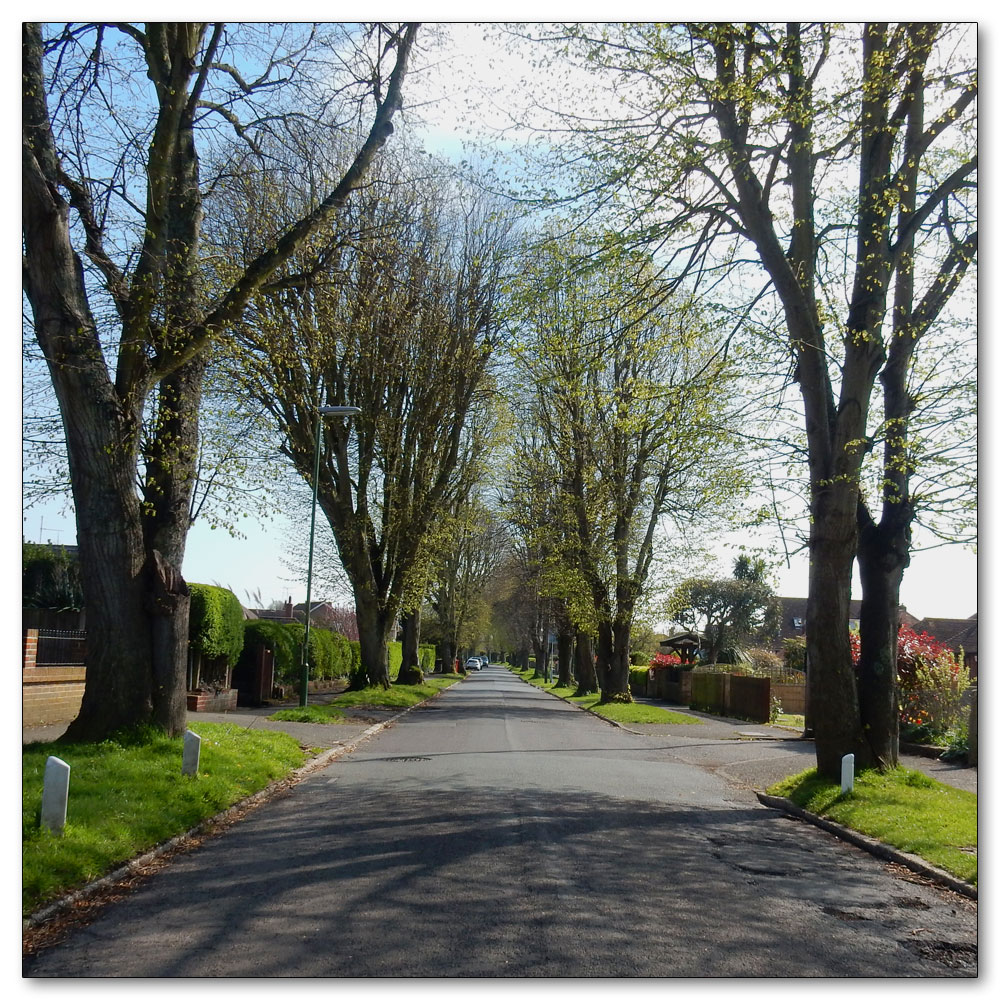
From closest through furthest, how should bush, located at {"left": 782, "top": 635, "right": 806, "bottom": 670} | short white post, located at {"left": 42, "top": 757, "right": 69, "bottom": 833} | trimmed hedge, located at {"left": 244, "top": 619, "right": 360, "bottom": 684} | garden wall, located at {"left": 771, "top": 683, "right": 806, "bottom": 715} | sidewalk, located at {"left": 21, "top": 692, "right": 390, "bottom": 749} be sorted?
short white post, located at {"left": 42, "top": 757, "right": 69, "bottom": 833} → sidewalk, located at {"left": 21, "top": 692, "right": 390, "bottom": 749} → trimmed hedge, located at {"left": 244, "top": 619, "right": 360, "bottom": 684} → garden wall, located at {"left": 771, "top": 683, "right": 806, "bottom": 715} → bush, located at {"left": 782, "top": 635, "right": 806, "bottom": 670}

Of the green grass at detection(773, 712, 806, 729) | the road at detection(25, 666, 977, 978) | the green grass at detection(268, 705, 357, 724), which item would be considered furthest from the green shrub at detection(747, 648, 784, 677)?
the road at detection(25, 666, 977, 978)

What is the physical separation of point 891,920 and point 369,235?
892 cm

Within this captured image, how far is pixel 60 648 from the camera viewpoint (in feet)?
48.1

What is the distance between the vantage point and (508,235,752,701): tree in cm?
1212

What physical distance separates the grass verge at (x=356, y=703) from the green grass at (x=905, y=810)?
1096cm

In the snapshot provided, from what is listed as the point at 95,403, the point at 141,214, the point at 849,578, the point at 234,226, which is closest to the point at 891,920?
the point at 849,578

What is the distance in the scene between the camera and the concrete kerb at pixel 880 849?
6.97 meters

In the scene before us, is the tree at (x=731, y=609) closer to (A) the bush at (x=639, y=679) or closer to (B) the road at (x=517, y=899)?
(A) the bush at (x=639, y=679)

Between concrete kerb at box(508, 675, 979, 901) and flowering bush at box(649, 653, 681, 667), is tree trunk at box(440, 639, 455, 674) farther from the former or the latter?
concrete kerb at box(508, 675, 979, 901)

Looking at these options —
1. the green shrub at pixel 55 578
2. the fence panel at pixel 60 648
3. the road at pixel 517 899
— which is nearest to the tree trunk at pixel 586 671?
the green shrub at pixel 55 578

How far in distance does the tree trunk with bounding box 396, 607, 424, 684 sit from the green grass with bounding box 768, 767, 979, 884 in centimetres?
2736

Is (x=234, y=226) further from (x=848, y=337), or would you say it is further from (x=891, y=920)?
(x=891, y=920)

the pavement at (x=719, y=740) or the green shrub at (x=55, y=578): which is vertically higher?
the green shrub at (x=55, y=578)

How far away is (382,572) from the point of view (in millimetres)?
28641
